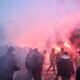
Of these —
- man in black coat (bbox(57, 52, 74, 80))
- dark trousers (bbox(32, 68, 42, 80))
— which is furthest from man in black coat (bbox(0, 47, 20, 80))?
man in black coat (bbox(57, 52, 74, 80))

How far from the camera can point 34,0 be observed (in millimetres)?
16219

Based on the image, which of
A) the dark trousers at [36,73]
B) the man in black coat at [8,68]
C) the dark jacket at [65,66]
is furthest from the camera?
the dark trousers at [36,73]

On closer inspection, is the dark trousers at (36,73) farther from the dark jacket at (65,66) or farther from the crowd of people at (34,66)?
the dark jacket at (65,66)

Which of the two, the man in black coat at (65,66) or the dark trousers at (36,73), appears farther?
the dark trousers at (36,73)

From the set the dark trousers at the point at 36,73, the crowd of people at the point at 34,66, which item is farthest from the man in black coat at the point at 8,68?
the dark trousers at the point at 36,73

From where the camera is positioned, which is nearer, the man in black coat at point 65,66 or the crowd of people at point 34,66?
the crowd of people at point 34,66

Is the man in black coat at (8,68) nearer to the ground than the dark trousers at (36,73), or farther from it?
farther from it

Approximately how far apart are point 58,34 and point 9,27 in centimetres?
247

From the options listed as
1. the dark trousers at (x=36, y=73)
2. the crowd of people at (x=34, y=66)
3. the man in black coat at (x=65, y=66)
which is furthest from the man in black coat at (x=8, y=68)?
the man in black coat at (x=65, y=66)

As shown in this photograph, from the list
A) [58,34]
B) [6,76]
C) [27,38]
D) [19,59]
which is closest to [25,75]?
[19,59]

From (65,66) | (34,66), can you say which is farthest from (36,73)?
(65,66)

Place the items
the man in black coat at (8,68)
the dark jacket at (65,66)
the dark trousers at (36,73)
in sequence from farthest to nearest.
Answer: the dark trousers at (36,73)
the dark jacket at (65,66)
the man in black coat at (8,68)

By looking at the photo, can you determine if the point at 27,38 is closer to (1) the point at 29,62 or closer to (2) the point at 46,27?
(2) the point at 46,27

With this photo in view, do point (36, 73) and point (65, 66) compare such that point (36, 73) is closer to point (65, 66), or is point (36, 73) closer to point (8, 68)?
point (65, 66)
